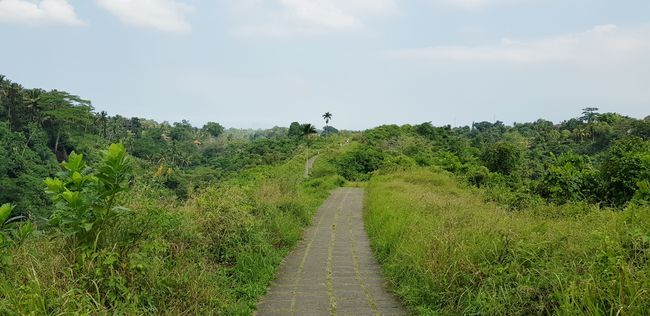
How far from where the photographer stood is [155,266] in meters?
4.54

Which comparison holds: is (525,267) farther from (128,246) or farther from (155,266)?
(128,246)

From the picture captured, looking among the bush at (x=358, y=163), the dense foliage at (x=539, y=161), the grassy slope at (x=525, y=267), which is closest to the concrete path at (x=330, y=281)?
the grassy slope at (x=525, y=267)

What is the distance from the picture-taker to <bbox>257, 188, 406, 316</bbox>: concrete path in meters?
5.47

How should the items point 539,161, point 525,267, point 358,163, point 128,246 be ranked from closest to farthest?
point 128,246 < point 525,267 < point 358,163 < point 539,161

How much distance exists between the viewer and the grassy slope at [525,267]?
3.51 m

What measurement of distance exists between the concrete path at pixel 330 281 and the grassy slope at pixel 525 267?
41 cm

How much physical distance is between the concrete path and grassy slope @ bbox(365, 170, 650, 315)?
41 cm

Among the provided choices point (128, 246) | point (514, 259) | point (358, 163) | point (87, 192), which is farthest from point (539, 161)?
point (87, 192)

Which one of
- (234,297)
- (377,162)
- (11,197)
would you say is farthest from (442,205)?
(11,197)

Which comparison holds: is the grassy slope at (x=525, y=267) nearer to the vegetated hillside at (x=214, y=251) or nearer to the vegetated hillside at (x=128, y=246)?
the vegetated hillside at (x=214, y=251)

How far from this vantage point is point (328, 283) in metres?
6.54

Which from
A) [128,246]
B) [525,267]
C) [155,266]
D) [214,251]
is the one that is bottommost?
[214,251]

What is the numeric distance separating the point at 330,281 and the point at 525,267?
9.82ft

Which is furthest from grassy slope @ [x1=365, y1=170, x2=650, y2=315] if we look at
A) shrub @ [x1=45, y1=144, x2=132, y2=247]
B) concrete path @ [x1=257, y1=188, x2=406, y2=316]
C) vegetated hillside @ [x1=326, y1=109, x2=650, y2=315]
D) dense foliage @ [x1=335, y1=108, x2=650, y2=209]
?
dense foliage @ [x1=335, y1=108, x2=650, y2=209]
